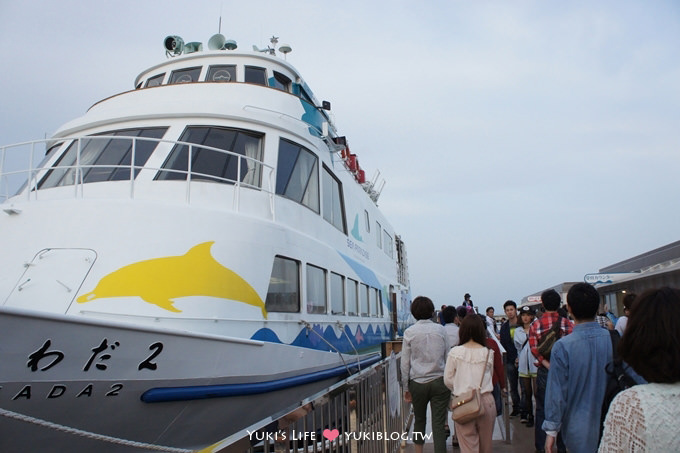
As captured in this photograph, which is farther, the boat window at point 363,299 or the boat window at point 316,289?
the boat window at point 363,299

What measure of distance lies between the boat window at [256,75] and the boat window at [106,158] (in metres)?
2.92

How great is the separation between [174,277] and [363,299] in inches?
236

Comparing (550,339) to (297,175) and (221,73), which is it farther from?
(221,73)

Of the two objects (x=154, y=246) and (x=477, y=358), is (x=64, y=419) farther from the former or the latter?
(x=477, y=358)

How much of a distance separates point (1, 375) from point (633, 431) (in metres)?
3.92

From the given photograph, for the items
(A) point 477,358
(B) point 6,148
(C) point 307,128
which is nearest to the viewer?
(A) point 477,358

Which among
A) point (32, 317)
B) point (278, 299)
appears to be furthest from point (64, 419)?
point (278, 299)

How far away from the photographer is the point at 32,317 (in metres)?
3.75

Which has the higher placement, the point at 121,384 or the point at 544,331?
the point at 544,331

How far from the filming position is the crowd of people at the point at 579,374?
6.09 ft

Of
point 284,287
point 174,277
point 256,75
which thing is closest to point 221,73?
point 256,75

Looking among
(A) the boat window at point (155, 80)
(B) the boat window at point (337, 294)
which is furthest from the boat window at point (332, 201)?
(A) the boat window at point (155, 80)

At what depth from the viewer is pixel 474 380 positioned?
4516 millimetres

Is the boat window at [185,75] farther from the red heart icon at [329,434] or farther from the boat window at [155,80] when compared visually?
the red heart icon at [329,434]
